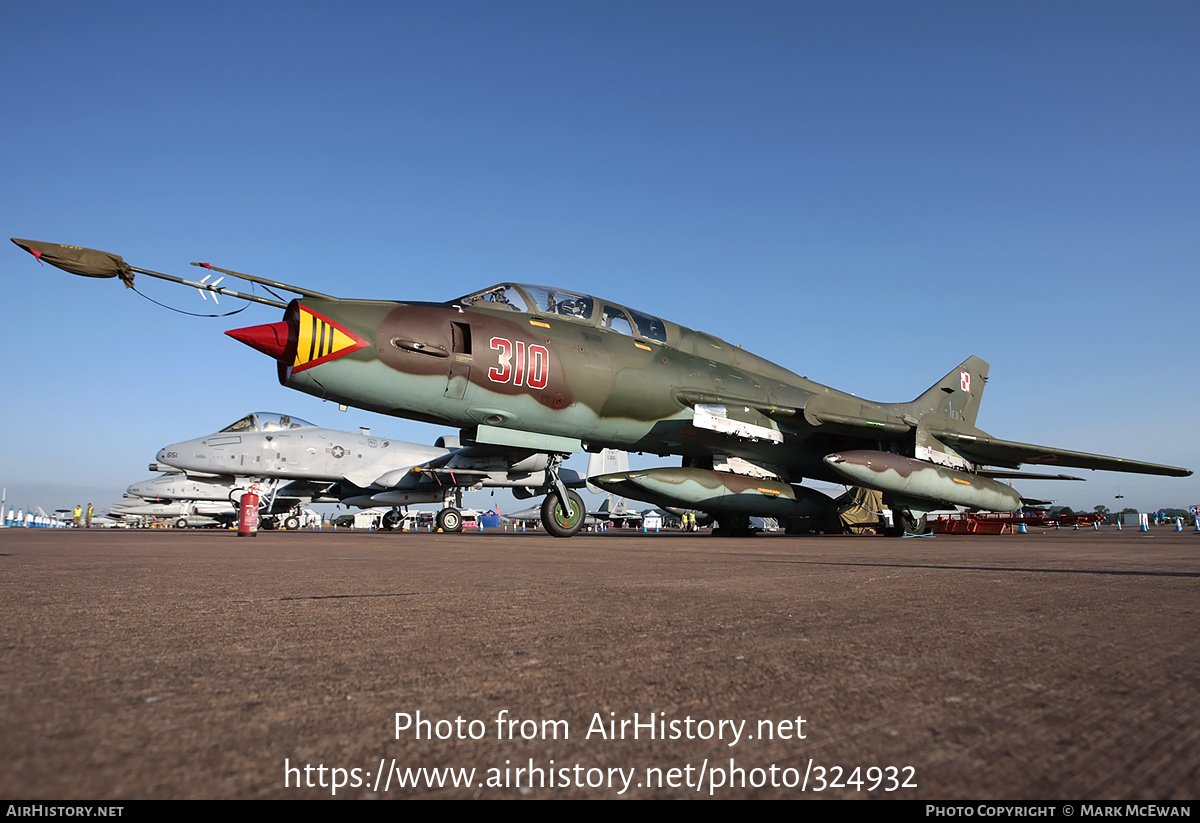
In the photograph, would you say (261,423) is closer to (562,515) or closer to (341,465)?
(341,465)

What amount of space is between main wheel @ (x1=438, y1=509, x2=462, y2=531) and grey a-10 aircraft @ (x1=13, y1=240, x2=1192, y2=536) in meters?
7.93

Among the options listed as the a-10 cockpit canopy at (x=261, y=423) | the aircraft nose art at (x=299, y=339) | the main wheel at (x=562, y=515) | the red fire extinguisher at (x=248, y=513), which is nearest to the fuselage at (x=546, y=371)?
the aircraft nose art at (x=299, y=339)

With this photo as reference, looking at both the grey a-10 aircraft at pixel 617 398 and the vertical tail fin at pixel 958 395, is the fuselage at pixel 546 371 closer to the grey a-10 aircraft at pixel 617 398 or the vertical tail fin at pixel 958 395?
the grey a-10 aircraft at pixel 617 398

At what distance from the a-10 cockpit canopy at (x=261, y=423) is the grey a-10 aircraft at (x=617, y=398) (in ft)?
45.3

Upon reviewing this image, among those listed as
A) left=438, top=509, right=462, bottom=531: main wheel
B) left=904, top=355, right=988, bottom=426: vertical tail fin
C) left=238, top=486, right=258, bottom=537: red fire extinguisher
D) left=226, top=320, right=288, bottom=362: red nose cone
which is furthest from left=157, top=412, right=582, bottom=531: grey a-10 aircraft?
left=226, top=320, right=288, bottom=362: red nose cone

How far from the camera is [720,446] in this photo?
10.5 metres

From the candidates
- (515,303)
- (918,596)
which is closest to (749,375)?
(515,303)

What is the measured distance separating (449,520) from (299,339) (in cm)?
1132

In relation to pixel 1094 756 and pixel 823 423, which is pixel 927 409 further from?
pixel 1094 756

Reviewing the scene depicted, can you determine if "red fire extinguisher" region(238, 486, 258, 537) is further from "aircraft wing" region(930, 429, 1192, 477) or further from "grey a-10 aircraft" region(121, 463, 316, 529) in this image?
"aircraft wing" region(930, 429, 1192, 477)

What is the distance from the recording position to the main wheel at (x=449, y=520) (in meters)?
17.1

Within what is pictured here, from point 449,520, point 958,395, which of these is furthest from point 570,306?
point 958,395

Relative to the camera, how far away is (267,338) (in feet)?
21.7

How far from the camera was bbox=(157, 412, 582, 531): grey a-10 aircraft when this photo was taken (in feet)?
57.4
